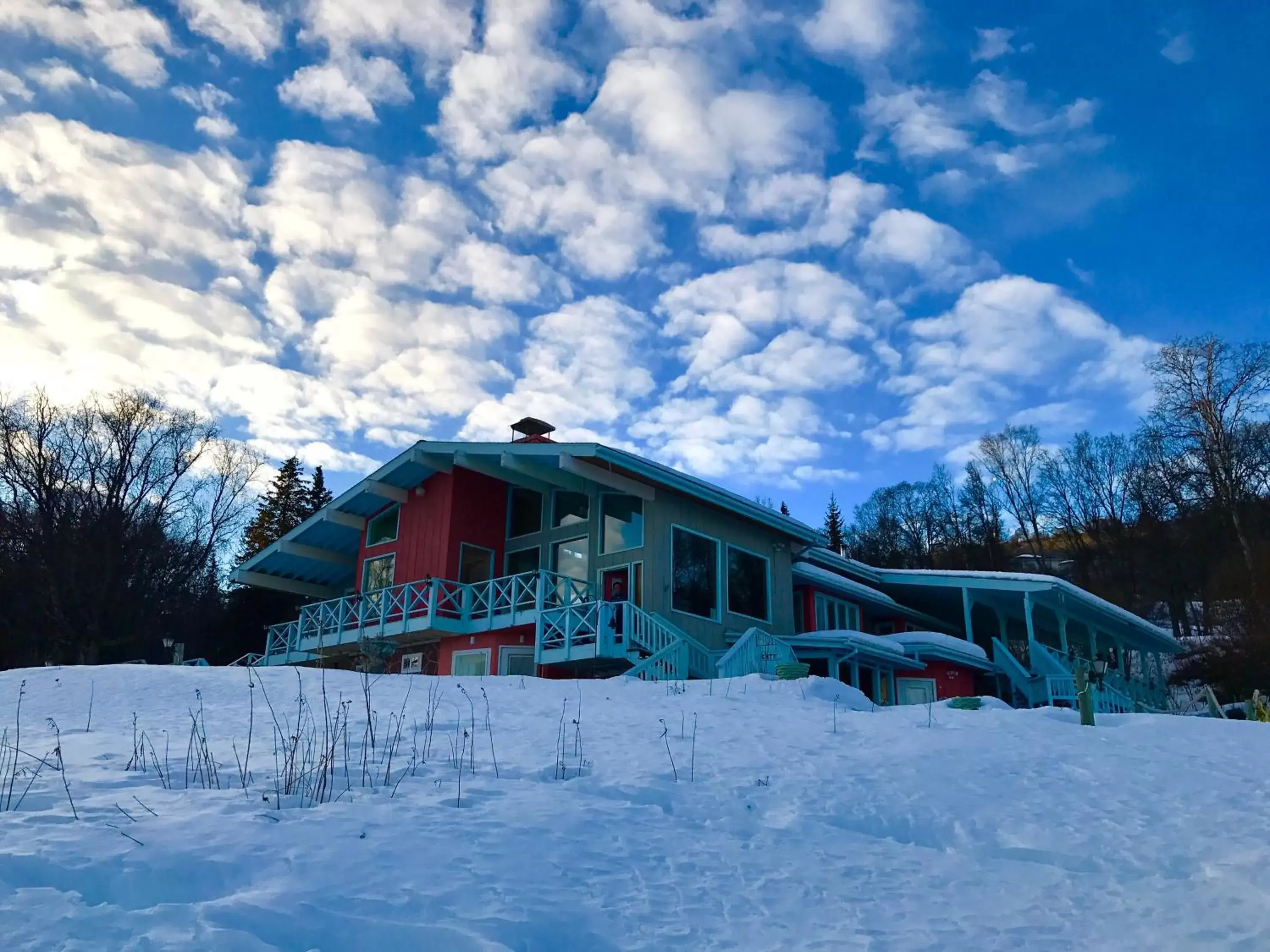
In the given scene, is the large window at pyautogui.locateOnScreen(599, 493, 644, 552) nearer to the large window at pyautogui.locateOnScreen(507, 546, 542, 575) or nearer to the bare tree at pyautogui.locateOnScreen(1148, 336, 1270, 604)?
the large window at pyautogui.locateOnScreen(507, 546, 542, 575)

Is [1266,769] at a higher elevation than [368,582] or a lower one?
lower

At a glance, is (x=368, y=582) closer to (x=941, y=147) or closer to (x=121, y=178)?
(x=121, y=178)

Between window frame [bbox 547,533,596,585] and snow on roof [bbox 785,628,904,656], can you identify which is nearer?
window frame [bbox 547,533,596,585]

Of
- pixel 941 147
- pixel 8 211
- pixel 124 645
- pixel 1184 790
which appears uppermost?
pixel 941 147

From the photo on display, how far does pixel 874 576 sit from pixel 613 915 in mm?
21767

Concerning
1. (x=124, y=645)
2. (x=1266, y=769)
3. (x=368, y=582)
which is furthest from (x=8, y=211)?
(x=124, y=645)

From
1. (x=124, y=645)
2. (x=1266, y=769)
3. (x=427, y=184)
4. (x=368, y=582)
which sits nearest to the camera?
(x=1266, y=769)

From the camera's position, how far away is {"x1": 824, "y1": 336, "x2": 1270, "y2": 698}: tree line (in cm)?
2722

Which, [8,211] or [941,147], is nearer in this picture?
[8,211]

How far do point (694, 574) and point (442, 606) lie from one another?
5.05 meters

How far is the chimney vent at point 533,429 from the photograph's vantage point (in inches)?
857

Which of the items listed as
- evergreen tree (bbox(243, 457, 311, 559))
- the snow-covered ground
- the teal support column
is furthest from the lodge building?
evergreen tree (bbox(243, 457, 311, 559))

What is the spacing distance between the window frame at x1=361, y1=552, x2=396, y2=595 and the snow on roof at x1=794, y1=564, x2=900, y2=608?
9210 mm

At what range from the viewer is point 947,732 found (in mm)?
8578
